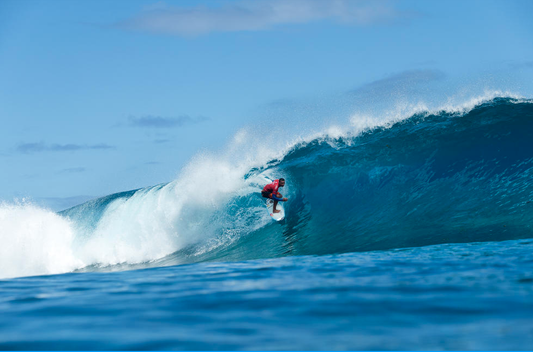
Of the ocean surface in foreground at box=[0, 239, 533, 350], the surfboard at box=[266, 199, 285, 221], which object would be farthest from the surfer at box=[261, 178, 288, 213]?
the ocean surface in foreground at box=[0, 239, 533, 350]

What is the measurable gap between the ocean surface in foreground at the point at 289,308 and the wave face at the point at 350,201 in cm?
365

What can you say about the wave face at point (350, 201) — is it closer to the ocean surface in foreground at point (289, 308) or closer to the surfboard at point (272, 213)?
the surfboard at point (272, 213)

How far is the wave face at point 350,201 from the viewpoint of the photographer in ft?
33.2

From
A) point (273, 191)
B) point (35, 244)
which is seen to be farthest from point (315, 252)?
point (35, 244)

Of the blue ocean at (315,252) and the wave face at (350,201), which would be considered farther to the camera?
the wave face at (350,201)

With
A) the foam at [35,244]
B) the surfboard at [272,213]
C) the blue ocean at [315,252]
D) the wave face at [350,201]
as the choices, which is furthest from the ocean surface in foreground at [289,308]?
the foam at [35,244]

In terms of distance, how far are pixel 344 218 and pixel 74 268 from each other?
24.7ft

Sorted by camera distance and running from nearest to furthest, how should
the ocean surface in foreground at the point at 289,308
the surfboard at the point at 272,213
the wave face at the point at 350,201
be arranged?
the ocean surface in foreground at the point at 289,308 < the wave face at the point at 350,201 < the surfboard at the point at 272,213

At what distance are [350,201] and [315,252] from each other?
408 cm

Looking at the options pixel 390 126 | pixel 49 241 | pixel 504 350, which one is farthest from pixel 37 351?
pixel 390 126

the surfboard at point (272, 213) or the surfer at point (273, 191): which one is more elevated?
the surfer at point (273, 191)

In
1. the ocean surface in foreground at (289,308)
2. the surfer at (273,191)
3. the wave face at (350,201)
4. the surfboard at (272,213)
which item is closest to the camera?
the ocean surface in foreground at (289,308)

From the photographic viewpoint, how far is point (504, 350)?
267cm

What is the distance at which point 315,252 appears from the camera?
8781 mm
